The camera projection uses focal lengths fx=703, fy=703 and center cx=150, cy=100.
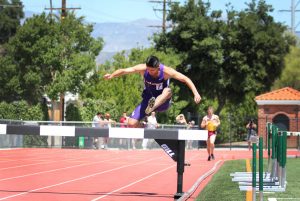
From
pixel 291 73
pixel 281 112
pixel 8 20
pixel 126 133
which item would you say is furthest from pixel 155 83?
pixel 8 20

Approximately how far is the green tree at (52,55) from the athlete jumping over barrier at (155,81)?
3055 centimetres

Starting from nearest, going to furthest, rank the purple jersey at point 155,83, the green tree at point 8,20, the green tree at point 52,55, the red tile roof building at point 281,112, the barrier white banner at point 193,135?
1. the barrier white banner at point 193,135
2. the purple jersey at point 155,83
3. the red tile roof building at point 281,112
4. the green tree at point 52,55
5. the green tree at point 8,20

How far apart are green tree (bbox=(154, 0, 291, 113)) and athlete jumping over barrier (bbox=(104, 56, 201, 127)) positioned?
3394cm

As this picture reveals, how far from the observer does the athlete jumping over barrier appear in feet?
37.6

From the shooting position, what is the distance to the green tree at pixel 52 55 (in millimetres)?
42938

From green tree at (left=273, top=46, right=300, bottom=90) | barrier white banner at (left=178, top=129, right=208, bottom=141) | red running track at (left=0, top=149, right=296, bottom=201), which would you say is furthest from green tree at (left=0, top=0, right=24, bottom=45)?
barrier white banner at (left=178, top=129, right=208, bottom=141)

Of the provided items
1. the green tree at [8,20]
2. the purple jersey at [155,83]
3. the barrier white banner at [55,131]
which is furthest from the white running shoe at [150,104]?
the green tree at [8,20]

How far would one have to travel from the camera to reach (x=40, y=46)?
44.4 m

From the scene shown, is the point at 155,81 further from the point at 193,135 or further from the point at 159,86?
the point at 193,135

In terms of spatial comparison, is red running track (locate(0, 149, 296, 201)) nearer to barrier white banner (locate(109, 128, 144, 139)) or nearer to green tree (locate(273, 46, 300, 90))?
barrier white banner (locate(109, 128, 144, 139))

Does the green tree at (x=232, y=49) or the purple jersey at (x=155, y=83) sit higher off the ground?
the green tree at (x=232, y=49)

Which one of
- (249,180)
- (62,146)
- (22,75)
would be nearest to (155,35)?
(22,75)

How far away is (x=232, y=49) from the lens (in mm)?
46750

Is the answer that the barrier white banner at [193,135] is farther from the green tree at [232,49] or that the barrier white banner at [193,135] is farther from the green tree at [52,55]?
the green tree at [232,49]
